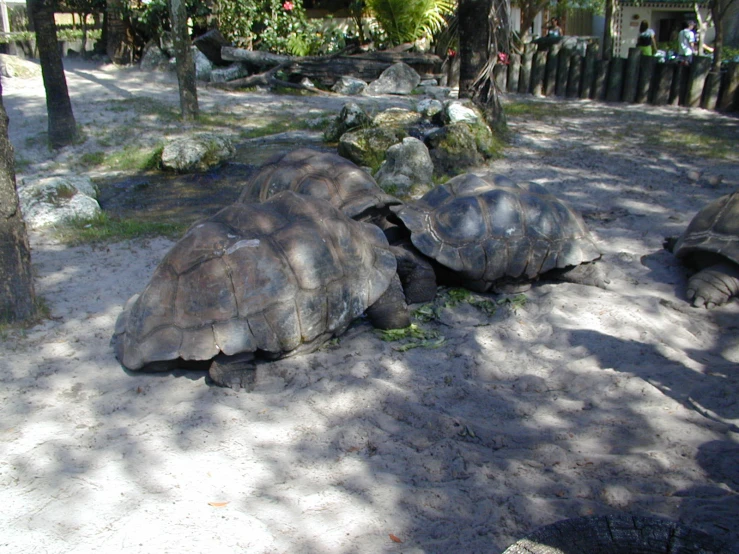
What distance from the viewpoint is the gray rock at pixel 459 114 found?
8.91m

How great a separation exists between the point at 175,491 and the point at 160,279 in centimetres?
138

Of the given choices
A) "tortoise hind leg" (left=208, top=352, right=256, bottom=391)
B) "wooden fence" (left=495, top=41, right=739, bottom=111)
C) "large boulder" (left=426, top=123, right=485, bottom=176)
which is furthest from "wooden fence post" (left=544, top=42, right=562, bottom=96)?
"tortoise hind leg" (left=208, top=352, right=256, bottom=391)

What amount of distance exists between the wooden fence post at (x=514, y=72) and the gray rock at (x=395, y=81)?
78.1 inches

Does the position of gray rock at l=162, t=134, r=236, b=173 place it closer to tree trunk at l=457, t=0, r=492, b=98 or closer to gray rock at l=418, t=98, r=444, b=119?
gray rock at l=418, t=98, r=444, b=119

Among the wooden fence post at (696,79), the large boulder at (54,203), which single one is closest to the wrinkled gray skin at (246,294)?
the large boulder at (54,203)

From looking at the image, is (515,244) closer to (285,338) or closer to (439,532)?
(285,338)

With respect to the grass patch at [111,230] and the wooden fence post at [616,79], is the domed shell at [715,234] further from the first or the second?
the wooden fence post at [616,79]

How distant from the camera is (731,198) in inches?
209

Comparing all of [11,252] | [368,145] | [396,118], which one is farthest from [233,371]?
[396,118]

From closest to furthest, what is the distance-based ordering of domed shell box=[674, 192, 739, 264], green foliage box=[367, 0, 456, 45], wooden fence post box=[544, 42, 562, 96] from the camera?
domed shell box=[674, 192, 739, 264], wooden fence post box=[544, 42, 562, 96], green foliage box=[367, 0, 456, 45]

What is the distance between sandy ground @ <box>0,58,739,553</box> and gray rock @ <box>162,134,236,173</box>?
9.80 feet

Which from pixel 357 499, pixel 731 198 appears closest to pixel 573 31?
pixel 731 198

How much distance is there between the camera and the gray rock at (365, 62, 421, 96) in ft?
46.0

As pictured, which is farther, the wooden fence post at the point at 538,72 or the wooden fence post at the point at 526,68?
the wooden fence post at the point at 526,68
